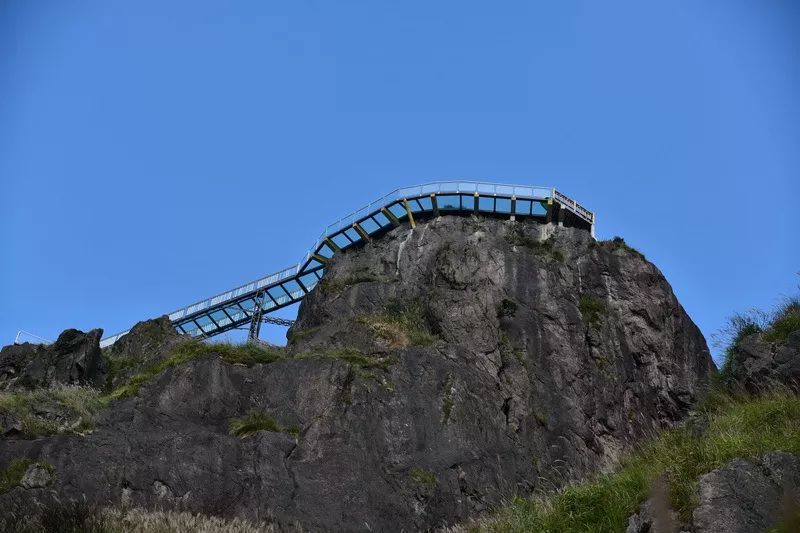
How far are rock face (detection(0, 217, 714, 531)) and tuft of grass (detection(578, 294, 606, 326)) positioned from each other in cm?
9

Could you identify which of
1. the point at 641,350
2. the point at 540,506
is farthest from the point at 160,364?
the point at 641,350

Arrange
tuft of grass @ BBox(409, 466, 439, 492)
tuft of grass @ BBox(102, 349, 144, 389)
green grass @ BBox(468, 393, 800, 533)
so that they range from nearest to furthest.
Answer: green grass @ BBox(468, 393, 800, 533) < tuft of grass @ BBox(409, 466, 439, 492) < tuft of grass @ BBox(102, 349, 144, 389)

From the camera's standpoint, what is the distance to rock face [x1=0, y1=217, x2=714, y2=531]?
1905 cm

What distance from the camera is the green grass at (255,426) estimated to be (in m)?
21.3

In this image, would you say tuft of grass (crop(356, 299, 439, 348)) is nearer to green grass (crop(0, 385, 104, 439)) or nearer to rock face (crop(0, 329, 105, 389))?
green grass (crop(0, 385, 104, 439))

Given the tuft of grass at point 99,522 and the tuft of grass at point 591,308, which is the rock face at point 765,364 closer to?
the tuft of grass at point 99,522

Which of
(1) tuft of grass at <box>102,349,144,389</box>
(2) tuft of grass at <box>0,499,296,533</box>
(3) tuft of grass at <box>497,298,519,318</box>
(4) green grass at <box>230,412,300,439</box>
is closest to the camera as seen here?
(2) tuft of grass at <box>0,499,296,533</box>

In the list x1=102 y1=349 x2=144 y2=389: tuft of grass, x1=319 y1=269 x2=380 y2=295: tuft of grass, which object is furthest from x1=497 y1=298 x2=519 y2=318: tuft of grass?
x1=102 y1=349 x2=144 y2=389: tuft of grass

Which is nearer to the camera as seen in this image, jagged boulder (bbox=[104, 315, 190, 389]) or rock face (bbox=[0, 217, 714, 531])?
rock face (bbox=[0, 217, 714, 531])

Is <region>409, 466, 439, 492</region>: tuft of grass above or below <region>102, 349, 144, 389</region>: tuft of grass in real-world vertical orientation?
below

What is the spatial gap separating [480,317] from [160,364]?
1105cm

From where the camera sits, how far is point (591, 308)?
3412cm

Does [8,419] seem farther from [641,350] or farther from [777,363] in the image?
[641,350]

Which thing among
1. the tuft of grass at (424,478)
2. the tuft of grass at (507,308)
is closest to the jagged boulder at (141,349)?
the tuft of grass at (424,478)
